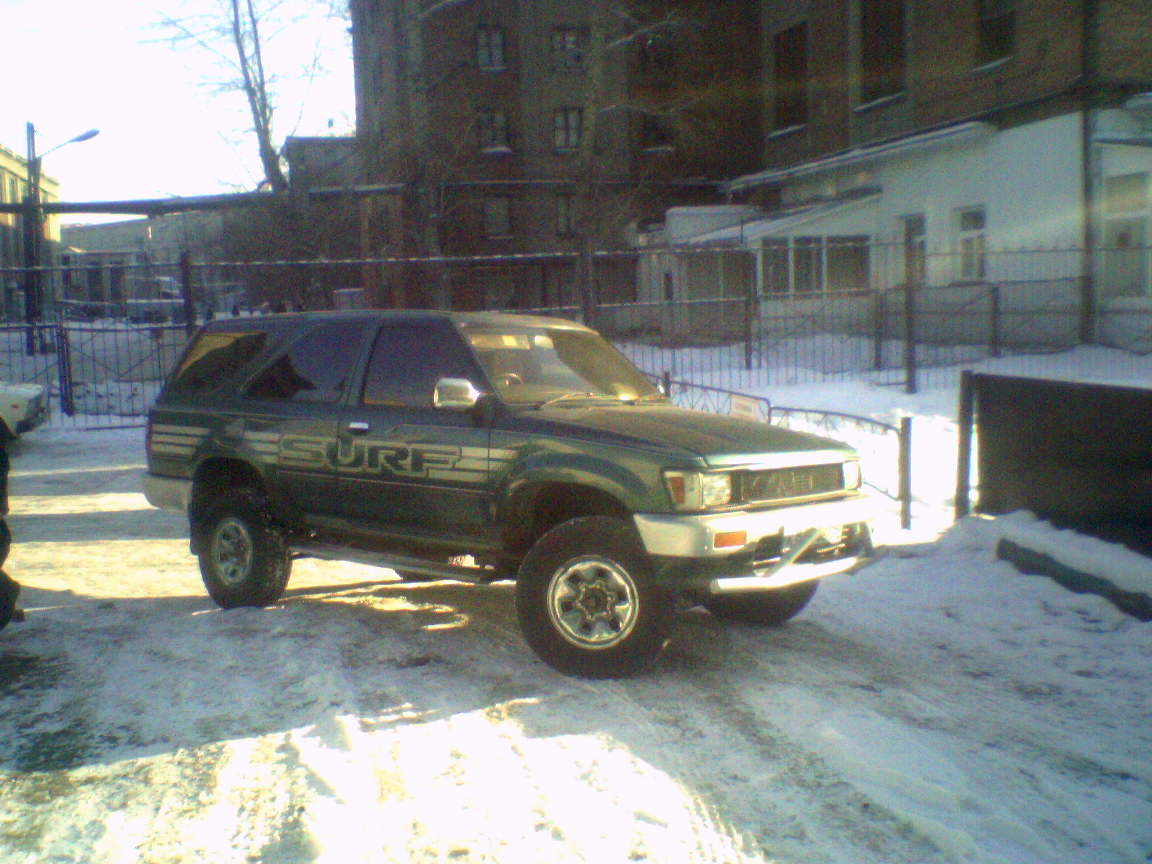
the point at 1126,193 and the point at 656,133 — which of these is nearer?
the point at 1126,193

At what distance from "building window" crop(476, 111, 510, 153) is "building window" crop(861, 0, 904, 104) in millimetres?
17755

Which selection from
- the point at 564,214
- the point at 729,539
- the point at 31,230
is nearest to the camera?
the point at 729,539

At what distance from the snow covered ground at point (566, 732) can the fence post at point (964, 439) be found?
1439mm

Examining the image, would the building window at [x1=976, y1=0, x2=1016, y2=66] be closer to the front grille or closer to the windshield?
the windshield

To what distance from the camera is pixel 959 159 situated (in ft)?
78.6

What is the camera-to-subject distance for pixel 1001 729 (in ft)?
16.0

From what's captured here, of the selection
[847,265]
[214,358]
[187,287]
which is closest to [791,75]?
[847,265]

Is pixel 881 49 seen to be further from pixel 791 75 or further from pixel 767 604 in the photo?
pixel 767 604

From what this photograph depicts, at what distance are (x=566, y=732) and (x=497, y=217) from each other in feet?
131

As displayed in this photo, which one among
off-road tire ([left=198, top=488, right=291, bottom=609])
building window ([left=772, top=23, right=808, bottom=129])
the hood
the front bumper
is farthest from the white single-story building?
the front bumper

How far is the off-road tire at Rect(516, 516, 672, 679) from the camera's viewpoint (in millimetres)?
5355

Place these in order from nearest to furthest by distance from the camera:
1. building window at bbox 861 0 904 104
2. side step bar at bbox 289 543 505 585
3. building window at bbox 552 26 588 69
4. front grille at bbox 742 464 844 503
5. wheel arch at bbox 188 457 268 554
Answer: front grille at bbox 742 464 844 503
side step bar at bbox 289 543 505 585
wheel arch at bbox 188 457 268 554
building window at bbox 861 0 904 104
building window at bbox 552 26 588 69

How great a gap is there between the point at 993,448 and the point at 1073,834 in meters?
4.86

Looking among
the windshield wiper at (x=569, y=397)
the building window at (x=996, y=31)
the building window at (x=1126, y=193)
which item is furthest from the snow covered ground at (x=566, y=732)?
the building window at (x=996, y=31)
